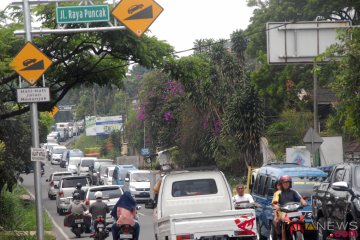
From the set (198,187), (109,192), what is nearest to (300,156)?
(109,192)

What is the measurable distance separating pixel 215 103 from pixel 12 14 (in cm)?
3553

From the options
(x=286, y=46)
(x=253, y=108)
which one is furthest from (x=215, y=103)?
(x=286, y=46)

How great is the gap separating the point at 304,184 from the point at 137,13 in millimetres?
6164

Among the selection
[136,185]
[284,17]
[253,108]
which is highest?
[284,17]

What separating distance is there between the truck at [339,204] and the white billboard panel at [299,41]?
39.8 ft

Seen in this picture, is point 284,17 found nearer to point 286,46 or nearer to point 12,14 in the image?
point 286,46

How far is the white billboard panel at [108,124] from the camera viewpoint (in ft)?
343

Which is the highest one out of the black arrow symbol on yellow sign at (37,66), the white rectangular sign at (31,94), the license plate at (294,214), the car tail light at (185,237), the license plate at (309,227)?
the black arrow symbol on yellow sign at (37,66)

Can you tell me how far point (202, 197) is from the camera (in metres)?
18.7

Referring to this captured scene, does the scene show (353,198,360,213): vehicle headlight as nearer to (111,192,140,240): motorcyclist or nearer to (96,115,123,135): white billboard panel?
(111,192,140,240): motorcyclist

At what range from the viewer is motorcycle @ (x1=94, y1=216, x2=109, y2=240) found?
74.2 ft

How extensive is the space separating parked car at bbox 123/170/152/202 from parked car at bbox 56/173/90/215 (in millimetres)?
3540

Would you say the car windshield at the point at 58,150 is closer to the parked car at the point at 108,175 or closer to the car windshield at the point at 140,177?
the parked car at the point at 108,175

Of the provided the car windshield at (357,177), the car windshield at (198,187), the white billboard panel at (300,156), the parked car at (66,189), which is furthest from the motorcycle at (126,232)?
the parked car at (66,189)
